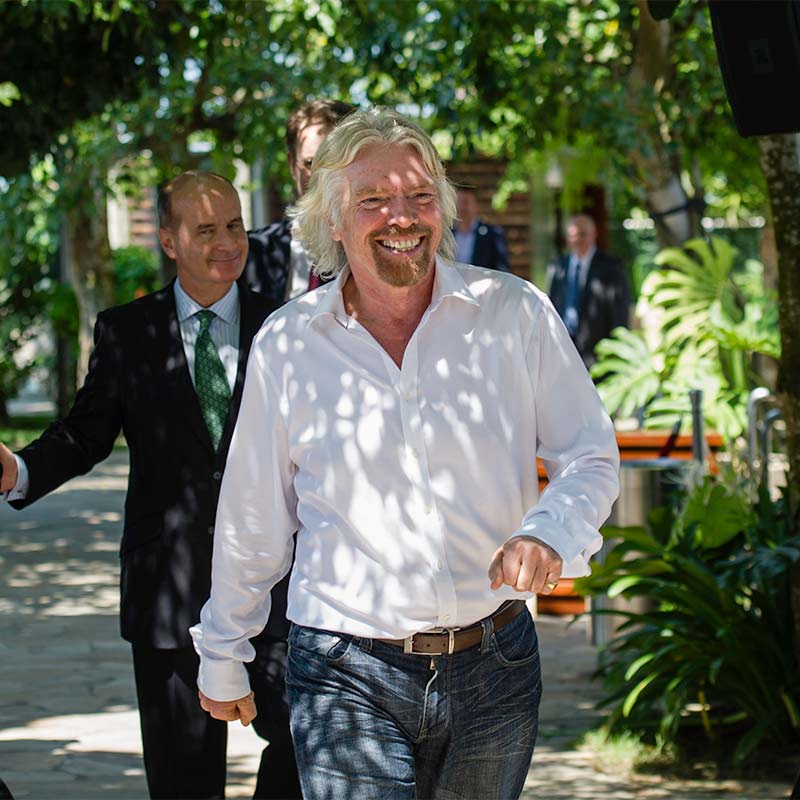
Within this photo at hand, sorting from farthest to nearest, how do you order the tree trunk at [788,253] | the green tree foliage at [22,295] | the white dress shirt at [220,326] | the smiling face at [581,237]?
the green tree foliage at [22,295], the smiling face at [581,237], the tree trunk at [788,253], the white dress shirt at [220,326]

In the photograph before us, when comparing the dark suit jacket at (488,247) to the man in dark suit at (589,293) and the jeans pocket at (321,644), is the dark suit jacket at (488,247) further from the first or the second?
the jeans pocket at (321,644)

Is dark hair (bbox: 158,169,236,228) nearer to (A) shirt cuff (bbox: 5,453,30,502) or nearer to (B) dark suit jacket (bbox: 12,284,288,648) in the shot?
(B) dark suit jacket (bbox: 12,284,288,648)

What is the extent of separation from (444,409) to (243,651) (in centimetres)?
68

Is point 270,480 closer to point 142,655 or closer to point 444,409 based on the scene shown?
point 444,409

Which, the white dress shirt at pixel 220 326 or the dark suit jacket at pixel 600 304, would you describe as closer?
the white dress shirt at pixel 220 326

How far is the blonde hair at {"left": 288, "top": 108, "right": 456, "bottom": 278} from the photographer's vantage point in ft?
10.8

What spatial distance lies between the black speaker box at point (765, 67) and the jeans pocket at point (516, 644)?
73.5 inches

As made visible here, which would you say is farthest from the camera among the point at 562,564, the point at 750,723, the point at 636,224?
the point at 636,224

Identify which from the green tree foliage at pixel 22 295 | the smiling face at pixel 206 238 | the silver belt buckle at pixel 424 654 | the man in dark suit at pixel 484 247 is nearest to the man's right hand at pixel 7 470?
the smiling face at pixel 206 238

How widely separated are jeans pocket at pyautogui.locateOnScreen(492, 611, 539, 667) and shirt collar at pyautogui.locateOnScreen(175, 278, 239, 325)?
5.32 feet

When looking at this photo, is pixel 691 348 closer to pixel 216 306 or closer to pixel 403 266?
pixel 216 306

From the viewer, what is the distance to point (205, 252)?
15.1 ft

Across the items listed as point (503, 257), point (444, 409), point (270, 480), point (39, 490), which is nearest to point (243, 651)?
point (270, 480)

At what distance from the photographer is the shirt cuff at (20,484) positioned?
4152 mm
